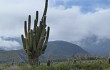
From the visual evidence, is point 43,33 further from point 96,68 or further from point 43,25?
point 96,68

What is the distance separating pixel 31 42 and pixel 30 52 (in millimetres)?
1237

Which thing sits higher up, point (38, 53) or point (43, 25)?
point (43, 25)

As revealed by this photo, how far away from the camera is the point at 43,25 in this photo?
31156 millimetres

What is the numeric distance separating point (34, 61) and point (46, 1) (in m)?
5.82

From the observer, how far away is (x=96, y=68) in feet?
85.5

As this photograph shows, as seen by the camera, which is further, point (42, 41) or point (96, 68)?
point (42, 41)

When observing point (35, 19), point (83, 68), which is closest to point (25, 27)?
point (35, 19)

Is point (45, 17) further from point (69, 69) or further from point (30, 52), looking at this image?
point (69, 69)

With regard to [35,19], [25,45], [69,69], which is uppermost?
[35,19]

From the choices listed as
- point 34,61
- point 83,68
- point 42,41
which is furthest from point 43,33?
point 83,68

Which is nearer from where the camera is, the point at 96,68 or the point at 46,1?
the point at 96,68

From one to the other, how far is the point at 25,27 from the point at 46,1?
3387 millimetres

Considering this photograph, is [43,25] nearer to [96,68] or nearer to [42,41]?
[42,41]

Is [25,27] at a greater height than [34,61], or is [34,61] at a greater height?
[25,27]
